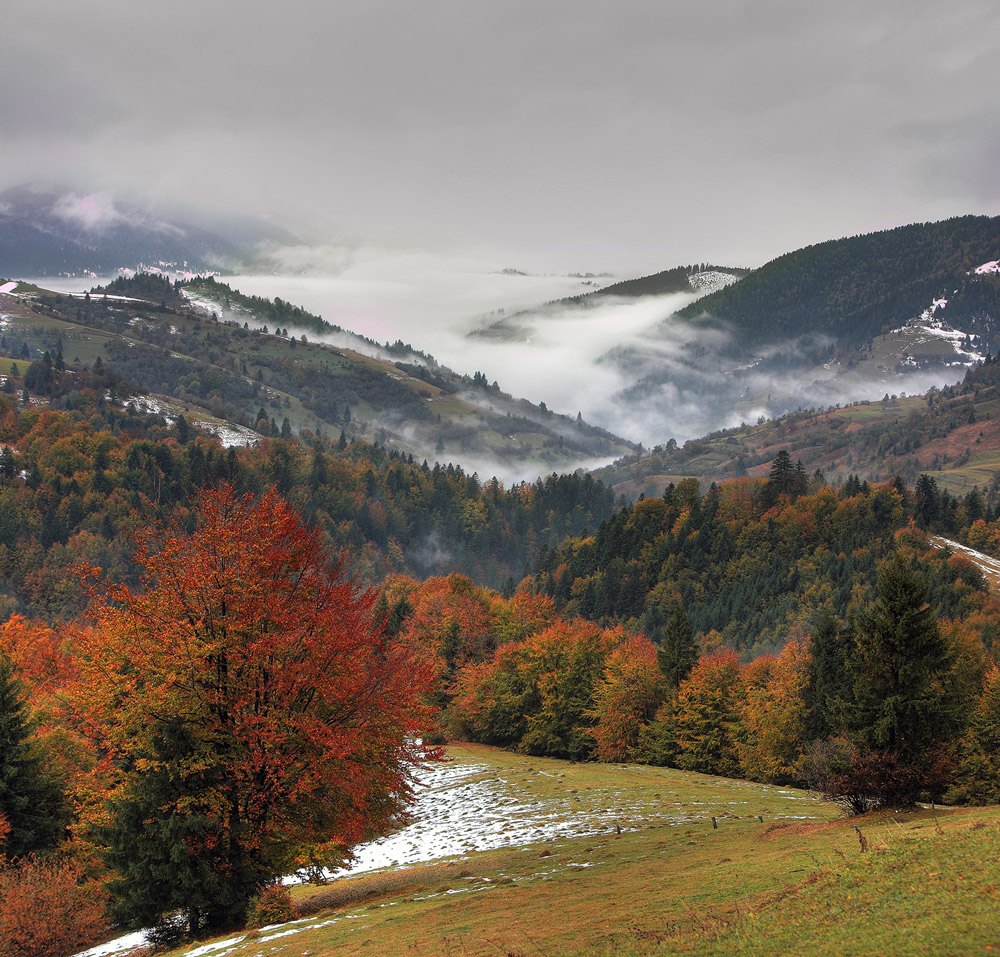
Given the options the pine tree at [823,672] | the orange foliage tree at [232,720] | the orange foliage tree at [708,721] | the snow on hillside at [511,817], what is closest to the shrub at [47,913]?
the snow on hillside at [511,817]

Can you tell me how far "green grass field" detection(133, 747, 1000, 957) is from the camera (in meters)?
19.9

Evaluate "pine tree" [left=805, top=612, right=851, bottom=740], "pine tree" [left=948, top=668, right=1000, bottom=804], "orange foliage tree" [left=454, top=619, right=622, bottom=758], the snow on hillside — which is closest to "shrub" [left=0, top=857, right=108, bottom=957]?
the snow on hillside

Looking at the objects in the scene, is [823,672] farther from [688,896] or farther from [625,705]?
[688,896]

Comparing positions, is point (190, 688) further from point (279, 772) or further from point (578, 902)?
point (578, 902)

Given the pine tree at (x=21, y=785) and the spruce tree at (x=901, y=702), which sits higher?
the spruce tree at (x=901, y=702)

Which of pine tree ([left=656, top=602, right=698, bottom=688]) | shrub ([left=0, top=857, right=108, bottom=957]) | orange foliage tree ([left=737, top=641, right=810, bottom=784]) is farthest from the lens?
pine tree ([left=656, top=602, right=698, bottom=688])

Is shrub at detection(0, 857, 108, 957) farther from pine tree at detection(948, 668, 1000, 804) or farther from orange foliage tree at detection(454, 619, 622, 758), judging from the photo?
orange foliage tree at detection(454, 619, 622, 758)

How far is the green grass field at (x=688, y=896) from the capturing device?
19.9 meters

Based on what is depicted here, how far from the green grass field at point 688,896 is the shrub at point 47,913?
34.6 feet

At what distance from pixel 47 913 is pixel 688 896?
32.3 meters

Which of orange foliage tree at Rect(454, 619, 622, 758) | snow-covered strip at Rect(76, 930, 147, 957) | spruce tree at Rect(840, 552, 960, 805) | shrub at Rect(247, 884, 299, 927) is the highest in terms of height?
spruce tree at Rect(840, 552, 960, 805)

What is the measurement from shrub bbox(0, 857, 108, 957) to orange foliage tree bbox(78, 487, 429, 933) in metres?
8.25

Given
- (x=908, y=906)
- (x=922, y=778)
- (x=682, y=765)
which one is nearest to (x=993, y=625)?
(x=682, y=765)

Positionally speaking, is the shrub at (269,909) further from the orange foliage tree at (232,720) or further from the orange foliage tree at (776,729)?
the orange foliage tree at (776,729)
